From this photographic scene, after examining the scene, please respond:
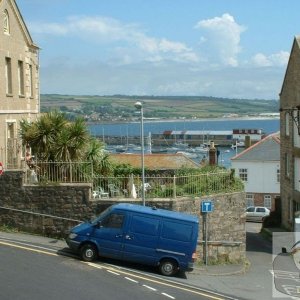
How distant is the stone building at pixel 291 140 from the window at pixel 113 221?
20850 mm

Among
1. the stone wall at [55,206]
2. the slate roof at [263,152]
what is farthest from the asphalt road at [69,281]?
the slate roof at [263,152]

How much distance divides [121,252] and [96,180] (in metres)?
5.13

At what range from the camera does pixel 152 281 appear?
1878 centimetres

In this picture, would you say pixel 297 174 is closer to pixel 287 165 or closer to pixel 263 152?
pixel 287 165

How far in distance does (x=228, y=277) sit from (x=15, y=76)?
611 inches

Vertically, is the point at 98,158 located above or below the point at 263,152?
above

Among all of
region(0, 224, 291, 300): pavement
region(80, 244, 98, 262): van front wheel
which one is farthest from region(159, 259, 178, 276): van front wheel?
region(80, 244, 98, 262): van front wheel

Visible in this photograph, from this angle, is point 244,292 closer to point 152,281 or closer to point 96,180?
point 152,281

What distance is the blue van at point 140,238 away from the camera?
790 inches

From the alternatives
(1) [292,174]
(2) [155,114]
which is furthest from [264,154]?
(2) [155,114]

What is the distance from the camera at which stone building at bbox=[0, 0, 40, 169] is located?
29344 mm

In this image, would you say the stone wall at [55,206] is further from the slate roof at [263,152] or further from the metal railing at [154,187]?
the slate roof at [263,152]

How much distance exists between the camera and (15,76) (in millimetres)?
31141

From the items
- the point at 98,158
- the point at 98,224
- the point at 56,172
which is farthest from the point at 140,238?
the point at 98,158
